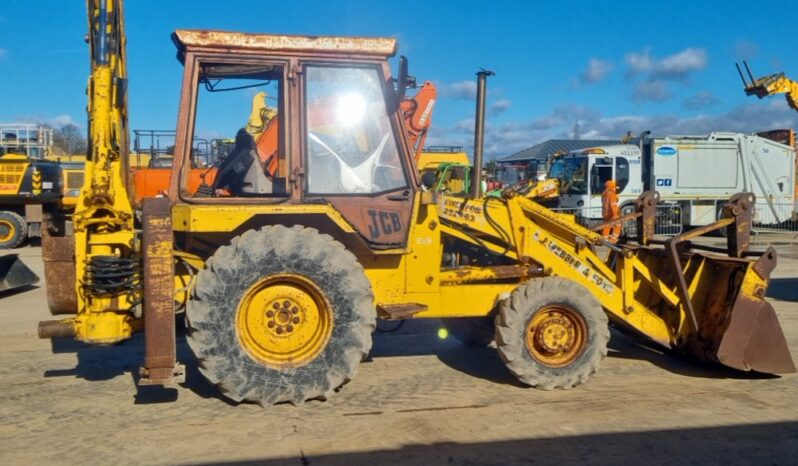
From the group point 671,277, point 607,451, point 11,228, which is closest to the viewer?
point 607,451

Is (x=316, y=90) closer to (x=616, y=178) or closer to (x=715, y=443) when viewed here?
(x=715, y=443)

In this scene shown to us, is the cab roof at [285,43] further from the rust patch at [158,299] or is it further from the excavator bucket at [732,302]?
the excavator bucket at [732,302]

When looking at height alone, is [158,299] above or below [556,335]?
above

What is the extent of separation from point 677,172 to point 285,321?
19729 millimetres

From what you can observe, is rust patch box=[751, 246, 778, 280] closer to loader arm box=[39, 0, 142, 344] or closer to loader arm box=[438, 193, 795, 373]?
loader arm box=[438, 193, 795, 373]

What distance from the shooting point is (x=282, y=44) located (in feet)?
17.6

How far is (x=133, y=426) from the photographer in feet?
15.7

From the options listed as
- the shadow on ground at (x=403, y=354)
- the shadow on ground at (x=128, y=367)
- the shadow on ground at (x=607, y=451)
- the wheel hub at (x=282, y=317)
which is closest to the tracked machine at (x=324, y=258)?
the wheel hub at (x=282, y=317)

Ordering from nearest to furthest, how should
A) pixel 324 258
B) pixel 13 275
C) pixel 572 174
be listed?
pixel 324 258 < pixel 13 275 < pixel 572 174

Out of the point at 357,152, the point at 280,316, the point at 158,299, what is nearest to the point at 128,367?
the point at 158,299

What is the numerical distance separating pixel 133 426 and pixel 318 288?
152 cm

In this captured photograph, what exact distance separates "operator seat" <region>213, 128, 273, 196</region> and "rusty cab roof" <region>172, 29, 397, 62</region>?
2.71ft

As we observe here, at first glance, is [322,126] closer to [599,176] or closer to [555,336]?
[555,336]

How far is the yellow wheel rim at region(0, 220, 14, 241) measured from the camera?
60.2 feet
